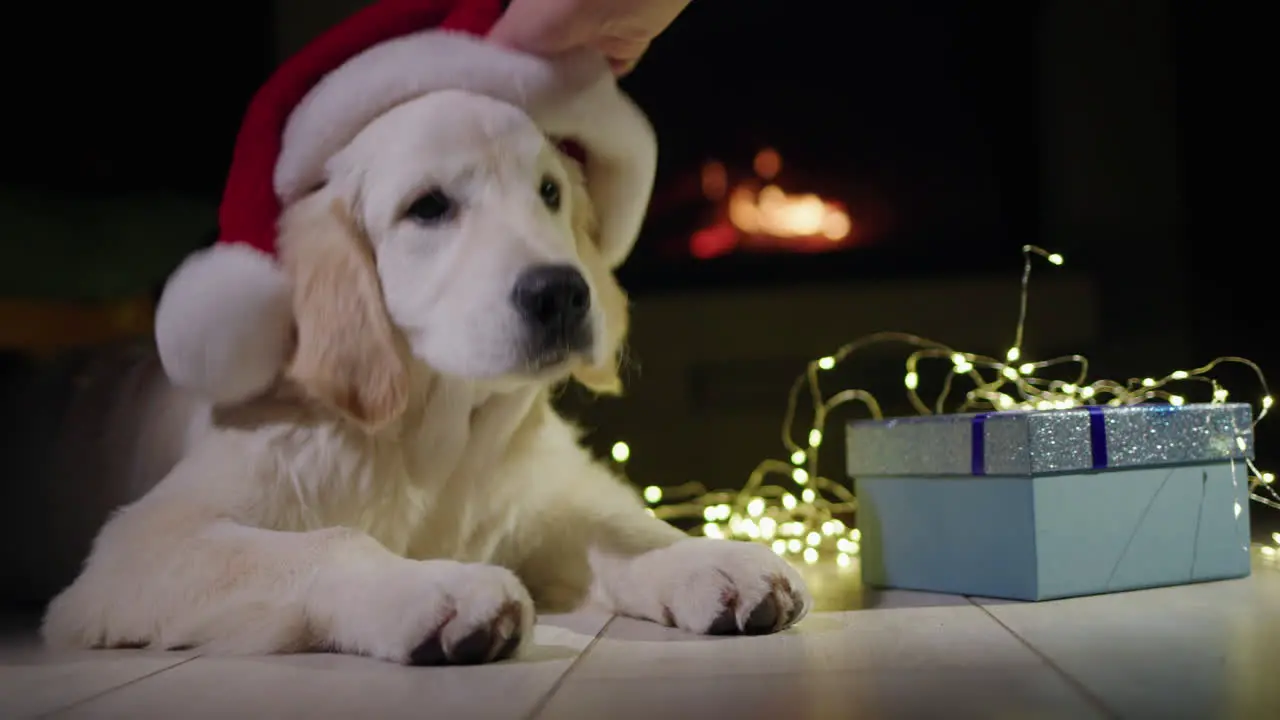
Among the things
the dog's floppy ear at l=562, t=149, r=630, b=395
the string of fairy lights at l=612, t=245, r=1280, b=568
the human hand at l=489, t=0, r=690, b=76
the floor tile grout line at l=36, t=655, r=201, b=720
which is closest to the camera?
the floor tile grout line at l=36, t=655, r=201, b=720

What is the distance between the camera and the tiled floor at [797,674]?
872 mm

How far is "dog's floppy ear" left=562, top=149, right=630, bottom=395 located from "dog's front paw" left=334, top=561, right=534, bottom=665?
0.46 m

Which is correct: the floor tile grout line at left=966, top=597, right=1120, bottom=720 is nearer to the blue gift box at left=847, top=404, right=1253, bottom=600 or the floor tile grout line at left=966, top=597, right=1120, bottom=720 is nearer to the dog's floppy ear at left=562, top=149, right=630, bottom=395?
the blue gift box at left=847, top=404, right=1253, bottom=600

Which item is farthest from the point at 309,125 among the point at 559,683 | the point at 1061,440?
the point at 1061,440

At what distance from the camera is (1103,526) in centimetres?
140

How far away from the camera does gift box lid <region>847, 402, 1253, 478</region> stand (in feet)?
4.49

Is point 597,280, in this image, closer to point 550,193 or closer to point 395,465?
point 550,193

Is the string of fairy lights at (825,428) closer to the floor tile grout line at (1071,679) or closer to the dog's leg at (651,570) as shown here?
the dog's leg at (651,570)

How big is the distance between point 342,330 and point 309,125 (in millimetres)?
291

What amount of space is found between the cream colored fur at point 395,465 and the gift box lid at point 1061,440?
0.33m

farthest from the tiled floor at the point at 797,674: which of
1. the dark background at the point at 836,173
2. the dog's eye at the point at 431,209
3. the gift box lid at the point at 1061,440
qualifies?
the dark background at the point at 836,173

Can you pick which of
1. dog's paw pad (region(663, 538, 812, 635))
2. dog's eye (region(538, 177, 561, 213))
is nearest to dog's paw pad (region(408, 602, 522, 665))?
dog's paw pad (region(663, 538, 812, 635))

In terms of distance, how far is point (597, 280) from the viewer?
1586mm

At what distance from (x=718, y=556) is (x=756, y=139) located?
2032mm
